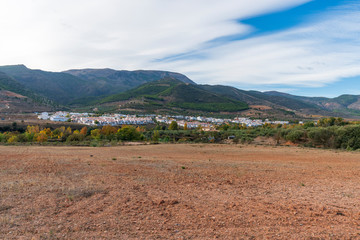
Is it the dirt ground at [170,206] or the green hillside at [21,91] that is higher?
the green hillside at [21,91]

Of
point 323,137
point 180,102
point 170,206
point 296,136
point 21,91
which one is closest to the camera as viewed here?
A: point 170,206

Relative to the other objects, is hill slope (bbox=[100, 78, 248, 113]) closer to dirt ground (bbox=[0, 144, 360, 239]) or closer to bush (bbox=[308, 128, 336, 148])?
bush (bbox=[308, 128, 336, 148])

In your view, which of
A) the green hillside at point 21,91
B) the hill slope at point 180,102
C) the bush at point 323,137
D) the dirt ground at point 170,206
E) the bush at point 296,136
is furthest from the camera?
the hill slope at point 180,102

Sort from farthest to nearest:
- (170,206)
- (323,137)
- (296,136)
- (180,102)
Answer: (180,102), (296,136), (323,137), (170,206)

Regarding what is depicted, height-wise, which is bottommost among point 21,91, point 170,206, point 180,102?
point 170,206

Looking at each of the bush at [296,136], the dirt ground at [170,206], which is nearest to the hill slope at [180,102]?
the bush at [296,136]

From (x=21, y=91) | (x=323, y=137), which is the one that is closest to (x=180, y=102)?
(x=21, y=91)

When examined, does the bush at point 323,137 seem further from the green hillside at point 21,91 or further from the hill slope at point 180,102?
the green hillside at point 21,91

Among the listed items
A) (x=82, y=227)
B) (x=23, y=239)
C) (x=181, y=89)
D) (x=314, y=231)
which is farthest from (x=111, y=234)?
(x=181, y=89)

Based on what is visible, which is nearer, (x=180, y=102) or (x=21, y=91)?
(x=21, y=91)

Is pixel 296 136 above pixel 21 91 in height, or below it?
below

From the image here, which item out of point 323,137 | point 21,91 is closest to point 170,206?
point 323,137

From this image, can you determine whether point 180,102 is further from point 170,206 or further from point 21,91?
point 170,206

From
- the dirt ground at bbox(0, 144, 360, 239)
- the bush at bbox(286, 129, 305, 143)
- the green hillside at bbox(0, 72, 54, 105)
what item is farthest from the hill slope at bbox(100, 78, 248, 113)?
the dirt ground at bbox(0, 144, 360, 239)
